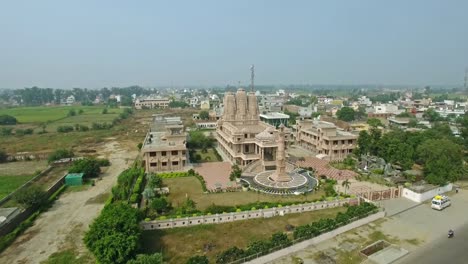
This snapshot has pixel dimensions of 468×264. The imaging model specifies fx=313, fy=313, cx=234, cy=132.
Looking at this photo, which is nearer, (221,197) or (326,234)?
(326,234)

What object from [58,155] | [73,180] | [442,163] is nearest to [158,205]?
[73,180]

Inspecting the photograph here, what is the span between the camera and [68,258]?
22406 mm

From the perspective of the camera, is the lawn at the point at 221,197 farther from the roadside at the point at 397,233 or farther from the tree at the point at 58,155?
the tree at the point at 58,155

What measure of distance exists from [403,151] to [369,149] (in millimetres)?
5589

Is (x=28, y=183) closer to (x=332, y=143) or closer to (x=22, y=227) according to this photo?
(x=22, y=227)

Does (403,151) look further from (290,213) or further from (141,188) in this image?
(141,188)

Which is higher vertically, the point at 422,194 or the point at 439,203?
the point at 422,194

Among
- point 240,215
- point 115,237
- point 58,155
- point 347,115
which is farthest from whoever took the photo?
point 347,115

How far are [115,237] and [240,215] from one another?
11.3m

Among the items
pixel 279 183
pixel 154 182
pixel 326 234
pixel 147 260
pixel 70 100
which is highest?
pixel 70 100

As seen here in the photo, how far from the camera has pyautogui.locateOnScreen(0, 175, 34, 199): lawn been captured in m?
36.4

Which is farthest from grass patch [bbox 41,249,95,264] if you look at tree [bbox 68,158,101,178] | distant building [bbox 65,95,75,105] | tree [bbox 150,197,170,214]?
distant building [bbox 65,95,75,105]

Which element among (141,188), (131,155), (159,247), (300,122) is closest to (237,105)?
(300,122)

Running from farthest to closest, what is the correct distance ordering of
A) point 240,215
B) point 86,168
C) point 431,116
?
point 431,116, point 86,168, point 240,215
